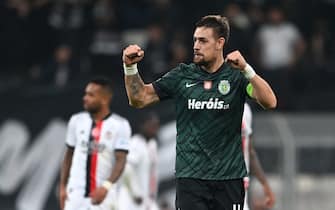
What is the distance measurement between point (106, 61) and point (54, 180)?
7.23ft

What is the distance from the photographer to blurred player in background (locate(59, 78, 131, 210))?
525 inches

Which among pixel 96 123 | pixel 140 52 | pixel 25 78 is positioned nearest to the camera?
pixel 140 52

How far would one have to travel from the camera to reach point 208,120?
1056 centimetres

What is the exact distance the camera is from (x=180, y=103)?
420 inches

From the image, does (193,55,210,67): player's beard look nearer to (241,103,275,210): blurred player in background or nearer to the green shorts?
the green shorts

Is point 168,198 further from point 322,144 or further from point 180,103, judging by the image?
point 180,103

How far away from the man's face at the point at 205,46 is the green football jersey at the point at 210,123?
194mm

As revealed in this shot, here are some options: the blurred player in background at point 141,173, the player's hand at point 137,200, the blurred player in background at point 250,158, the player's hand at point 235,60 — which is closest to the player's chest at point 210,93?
the player's hand at point 235,60

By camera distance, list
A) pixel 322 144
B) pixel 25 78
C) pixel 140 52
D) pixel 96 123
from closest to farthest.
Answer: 1. pixel 140 52
2. pixel 96 123
3. pixel 322 144
4. pixel 25 78

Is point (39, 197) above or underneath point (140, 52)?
underneath

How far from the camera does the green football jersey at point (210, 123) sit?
10.5 metres

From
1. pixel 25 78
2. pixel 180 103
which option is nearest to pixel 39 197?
pixel 25 78

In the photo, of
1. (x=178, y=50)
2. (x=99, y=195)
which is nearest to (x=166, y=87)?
(x=99, y=195)

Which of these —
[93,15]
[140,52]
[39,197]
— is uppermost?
[93,15]
